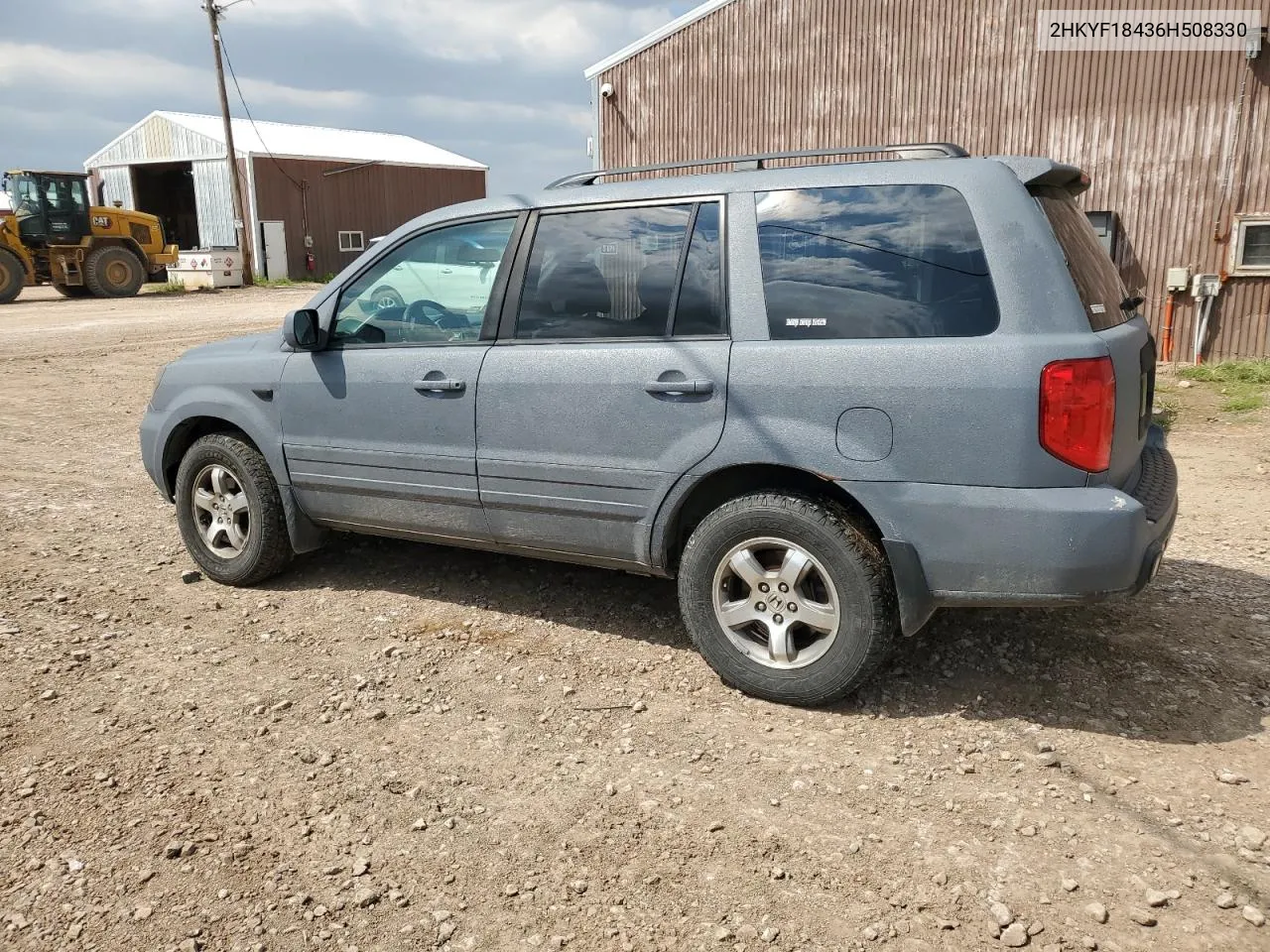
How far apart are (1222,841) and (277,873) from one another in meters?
2.60

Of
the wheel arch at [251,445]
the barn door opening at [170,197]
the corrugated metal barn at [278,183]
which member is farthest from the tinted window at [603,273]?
the barn door opening at [170,197]

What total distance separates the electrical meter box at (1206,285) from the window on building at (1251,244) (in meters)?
0.19

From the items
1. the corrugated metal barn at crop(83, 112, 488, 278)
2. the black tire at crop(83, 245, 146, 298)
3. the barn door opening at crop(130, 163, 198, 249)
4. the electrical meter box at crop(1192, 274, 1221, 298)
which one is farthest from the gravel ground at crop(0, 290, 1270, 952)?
the barn door opening at crop(130, 163, 198, 249)

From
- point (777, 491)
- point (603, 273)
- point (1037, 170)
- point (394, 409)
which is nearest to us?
point (1037, 170)

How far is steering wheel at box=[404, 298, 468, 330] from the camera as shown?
431 centimetres

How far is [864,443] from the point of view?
3357 mm

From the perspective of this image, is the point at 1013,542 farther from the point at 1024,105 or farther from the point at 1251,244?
the point at 1024,105

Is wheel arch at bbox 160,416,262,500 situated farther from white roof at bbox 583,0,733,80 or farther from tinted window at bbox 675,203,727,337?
white roof at bbox 583,0,733,80

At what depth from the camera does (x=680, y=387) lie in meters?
3.65

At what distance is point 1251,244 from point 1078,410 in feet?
34.8

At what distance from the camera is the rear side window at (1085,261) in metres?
3.30

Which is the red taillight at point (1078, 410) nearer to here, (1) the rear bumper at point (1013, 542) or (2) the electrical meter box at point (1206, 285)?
(1) the rear bumper at point (1013, 542)

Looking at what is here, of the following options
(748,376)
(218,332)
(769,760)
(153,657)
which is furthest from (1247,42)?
(218,332)

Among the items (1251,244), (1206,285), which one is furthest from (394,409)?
(1251,244)
